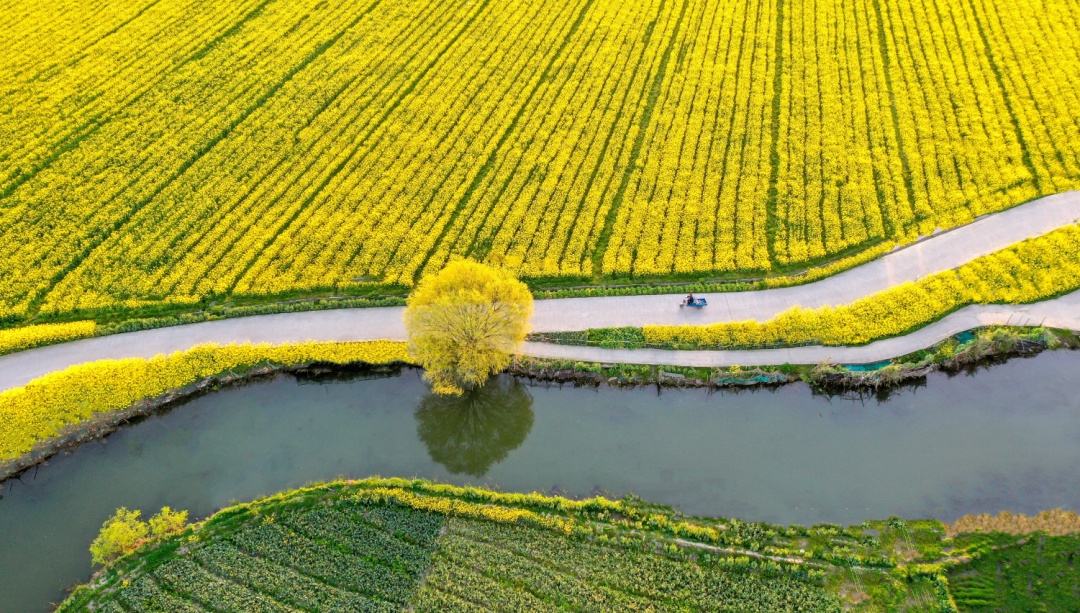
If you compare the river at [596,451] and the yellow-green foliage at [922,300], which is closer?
the river at [596,451]

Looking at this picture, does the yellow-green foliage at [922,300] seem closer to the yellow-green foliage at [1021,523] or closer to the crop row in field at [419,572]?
the yellow-green foliage at [1021,523]

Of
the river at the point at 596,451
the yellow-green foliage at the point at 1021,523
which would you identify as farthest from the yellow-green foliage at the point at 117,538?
the yellow-green foliage at the point at 1021,523

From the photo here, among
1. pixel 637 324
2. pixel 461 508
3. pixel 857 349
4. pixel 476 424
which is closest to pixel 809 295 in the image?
pixel 857 349

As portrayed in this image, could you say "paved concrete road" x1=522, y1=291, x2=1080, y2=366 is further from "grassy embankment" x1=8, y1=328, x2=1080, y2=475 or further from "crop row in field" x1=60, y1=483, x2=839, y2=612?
"crop row in field" x1=60, y1=483, x2=839, y2=612

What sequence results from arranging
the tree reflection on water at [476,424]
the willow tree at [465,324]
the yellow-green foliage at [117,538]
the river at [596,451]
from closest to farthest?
the yellow-green foliage at [117,538]
the river at [596,451]
the willow tree at [465,324]
the tree reflection on water at [476,424]

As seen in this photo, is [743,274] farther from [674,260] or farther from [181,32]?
[181,32]

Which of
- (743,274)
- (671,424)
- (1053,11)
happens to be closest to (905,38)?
(1053,11)

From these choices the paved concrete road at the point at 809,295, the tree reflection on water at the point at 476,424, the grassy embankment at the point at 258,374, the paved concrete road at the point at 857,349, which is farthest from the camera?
the paved concrete road at the point at 809,295

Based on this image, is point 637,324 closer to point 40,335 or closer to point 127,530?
point 127,530
